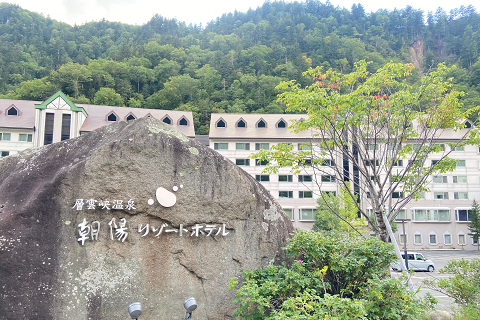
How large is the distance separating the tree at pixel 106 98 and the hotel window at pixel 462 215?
46996 millimetres

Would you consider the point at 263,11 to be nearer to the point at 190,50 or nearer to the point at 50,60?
the point at 190,50

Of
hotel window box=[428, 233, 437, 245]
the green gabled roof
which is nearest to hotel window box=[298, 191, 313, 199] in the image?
hotel window box=[428, 233, 437, 245]

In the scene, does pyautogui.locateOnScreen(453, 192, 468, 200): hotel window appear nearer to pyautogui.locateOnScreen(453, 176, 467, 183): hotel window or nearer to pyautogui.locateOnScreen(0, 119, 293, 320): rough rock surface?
pyautogui.locateOnScreen(453, 176, 467, 183): hotel window

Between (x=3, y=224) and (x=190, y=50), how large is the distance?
76344 mm

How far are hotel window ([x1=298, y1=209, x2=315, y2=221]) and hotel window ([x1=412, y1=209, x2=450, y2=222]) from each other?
407 inches

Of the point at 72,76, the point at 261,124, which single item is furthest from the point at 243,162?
the point at 72,76

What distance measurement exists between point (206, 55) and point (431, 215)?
187 ft

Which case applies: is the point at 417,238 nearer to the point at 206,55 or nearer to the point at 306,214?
the point at 306,214

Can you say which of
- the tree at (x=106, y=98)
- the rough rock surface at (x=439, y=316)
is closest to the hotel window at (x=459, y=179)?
the rough rock surface at (x=439, y=316)

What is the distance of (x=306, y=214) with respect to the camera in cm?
3172

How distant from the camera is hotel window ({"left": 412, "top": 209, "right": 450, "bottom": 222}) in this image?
107 feet

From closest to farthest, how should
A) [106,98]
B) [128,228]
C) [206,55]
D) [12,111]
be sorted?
[128,228] → [12,111] → [106,98] → [206,55]

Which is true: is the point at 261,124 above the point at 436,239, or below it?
above

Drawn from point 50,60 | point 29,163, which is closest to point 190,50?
point 50,60
